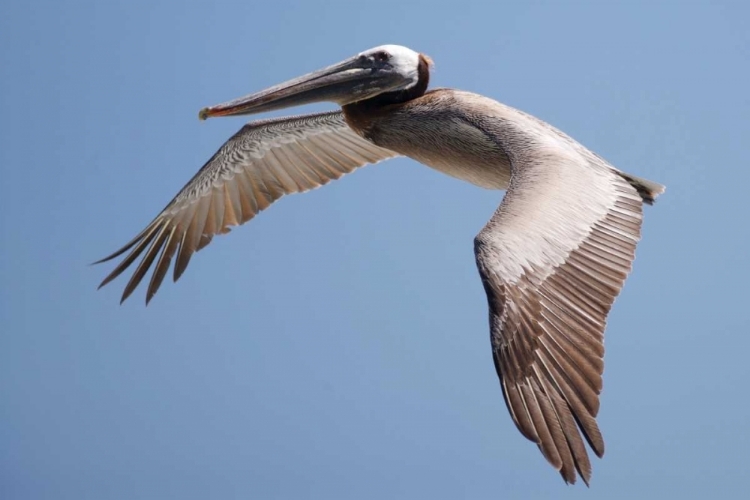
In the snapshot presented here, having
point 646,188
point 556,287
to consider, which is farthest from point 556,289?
point 646,188

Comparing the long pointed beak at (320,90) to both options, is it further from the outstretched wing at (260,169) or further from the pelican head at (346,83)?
the outstretched wing at (260,169)

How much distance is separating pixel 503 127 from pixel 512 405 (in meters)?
2.30

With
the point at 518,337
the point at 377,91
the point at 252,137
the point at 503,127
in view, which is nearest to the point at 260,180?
the point at 252,137

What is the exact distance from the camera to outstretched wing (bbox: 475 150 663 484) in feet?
18.2

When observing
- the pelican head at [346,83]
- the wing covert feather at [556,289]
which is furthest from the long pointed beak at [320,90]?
the wing covert feather at [556,289]

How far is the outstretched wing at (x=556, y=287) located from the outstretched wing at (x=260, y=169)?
3.05 meters

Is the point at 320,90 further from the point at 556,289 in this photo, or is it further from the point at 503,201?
the point at 556,289

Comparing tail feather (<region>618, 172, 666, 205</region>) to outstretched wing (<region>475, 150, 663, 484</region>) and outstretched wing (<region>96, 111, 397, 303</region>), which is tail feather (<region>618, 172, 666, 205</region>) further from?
outstretched wing (<region>96, 111, 397, 303</region>)

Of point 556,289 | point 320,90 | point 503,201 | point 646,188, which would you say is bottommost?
point 556,289

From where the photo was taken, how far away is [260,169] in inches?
388

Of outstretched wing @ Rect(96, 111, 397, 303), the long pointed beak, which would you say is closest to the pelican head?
the long pointed beak

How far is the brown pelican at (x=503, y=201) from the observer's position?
5.69 m

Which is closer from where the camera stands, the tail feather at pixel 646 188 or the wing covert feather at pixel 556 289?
the wing covert feather at pixel 556 289

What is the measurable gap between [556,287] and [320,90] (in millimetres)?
2763
